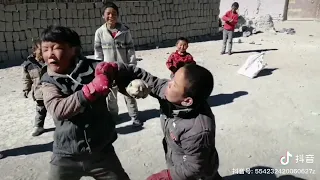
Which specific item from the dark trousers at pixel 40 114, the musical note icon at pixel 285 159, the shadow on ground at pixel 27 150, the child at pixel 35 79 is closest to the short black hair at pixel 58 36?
the child at pixel 35 79

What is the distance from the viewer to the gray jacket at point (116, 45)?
414 centimetres

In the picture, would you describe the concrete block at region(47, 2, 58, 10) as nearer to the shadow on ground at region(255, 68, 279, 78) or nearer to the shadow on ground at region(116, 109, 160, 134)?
the shadow on ground at region(116, 109, 160, 134)

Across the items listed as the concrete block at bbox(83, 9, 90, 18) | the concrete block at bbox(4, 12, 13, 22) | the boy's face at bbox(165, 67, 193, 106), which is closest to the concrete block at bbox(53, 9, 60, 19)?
the concrete block at bbox(83, 9, 90, 18)

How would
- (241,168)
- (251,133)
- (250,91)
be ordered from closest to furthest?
(241,168), (251,133), (250,91)

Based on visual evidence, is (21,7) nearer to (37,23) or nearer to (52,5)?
(37,23)

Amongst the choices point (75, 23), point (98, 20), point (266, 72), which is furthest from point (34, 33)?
point (266, 72)

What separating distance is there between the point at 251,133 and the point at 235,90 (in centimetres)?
189

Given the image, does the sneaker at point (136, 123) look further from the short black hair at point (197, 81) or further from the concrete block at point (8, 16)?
the concrete block at point (8, 16)

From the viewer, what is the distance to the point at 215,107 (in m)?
5.06

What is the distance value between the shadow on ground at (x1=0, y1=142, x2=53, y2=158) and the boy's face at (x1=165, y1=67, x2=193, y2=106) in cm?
239

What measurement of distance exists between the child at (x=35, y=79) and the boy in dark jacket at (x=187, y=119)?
2.14 m

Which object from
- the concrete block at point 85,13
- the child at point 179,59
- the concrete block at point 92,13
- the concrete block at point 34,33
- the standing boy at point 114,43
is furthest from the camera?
the concrete block at point 92,13

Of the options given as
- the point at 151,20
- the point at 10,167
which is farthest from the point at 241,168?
the point at 151,20

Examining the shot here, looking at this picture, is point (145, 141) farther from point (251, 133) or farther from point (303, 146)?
point (303, 146)
